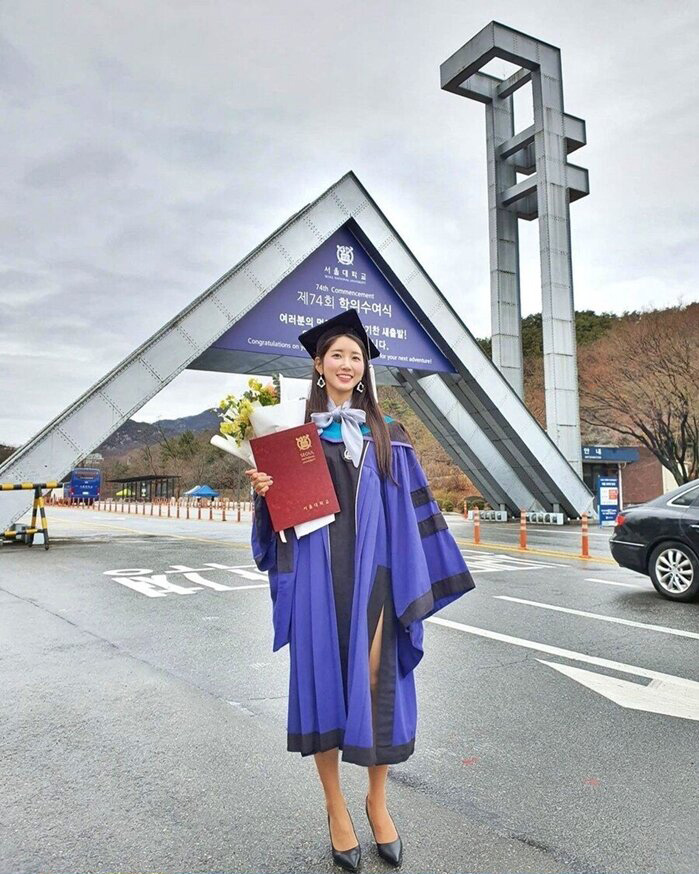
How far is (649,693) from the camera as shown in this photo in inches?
194

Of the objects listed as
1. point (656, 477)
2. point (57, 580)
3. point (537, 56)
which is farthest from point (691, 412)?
point (57, 580)

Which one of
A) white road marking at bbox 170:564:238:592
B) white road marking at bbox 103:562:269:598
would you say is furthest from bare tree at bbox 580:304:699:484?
white road marking at bbox 170:564:238:592

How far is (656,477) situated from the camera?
1779 inches

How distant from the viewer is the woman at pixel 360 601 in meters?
2.81

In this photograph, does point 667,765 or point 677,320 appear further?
point 677,320

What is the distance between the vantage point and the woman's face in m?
3.13

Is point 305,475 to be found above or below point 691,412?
below

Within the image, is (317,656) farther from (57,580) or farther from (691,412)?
(691,412)

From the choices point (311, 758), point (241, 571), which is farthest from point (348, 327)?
point (241, 571)

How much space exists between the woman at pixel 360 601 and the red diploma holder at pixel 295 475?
63 mm

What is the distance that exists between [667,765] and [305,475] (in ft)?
7.99

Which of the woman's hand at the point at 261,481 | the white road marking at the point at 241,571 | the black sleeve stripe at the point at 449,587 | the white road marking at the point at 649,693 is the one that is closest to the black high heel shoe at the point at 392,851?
the black sleeve stripe at the point at 449,587

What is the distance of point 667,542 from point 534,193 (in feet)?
75.6

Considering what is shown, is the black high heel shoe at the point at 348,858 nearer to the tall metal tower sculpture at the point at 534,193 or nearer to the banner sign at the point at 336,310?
the banner sign at the point at 336,310
